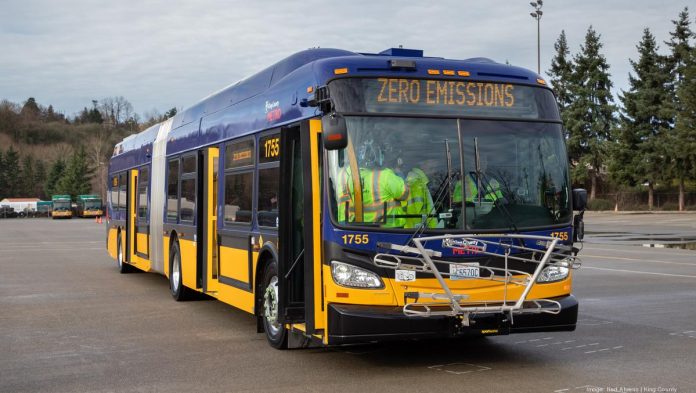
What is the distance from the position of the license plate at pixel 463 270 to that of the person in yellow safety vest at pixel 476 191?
1.99 ft

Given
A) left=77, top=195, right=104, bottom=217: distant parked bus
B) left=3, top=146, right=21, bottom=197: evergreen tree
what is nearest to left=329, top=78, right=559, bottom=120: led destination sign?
left=77, top=195, right=104, bottom=217: distant parked bus

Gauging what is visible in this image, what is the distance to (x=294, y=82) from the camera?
8.87 metres

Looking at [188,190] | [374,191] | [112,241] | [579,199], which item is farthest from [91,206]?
[374,191]

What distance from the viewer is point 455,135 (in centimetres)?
789

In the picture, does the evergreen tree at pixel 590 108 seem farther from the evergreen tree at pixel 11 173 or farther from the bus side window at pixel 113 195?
the evergreen tree at pixel 11 173

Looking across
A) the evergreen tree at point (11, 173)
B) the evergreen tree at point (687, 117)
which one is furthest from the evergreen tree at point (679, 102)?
the evergreen tree at point (11, 173)

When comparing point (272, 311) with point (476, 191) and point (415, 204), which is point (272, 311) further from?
point (476, 191)

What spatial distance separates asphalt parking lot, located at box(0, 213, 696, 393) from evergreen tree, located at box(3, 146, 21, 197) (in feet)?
502

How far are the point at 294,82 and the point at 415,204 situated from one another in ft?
6.97

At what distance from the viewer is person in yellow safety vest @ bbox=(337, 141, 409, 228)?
7.55 meters

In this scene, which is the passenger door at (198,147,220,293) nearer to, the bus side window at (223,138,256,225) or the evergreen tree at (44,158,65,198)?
the bus side window at (223,138,256,225)

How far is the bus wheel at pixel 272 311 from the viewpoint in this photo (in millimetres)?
9000

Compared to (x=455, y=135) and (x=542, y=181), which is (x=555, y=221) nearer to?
(x=542, y=181)

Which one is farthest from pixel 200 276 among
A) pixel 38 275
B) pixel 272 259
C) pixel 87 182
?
pixel 87 182
